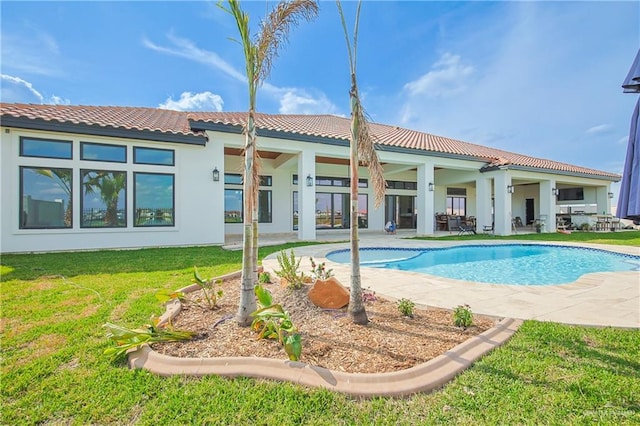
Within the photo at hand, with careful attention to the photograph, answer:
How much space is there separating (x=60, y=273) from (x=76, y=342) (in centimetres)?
447

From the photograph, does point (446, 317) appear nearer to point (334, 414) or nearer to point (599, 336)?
point (599, 336)

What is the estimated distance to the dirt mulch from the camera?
9.07 feet

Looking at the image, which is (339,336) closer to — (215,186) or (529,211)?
(215,186)

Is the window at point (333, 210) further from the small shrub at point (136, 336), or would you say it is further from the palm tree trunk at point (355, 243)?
the small shrub at point (136, 336)

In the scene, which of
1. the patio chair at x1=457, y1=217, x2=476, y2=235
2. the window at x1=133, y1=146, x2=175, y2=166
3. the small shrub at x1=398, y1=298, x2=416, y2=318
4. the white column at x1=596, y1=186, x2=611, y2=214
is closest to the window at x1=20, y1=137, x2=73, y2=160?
the window at x1=133, y1=146, x2=175, y2=166

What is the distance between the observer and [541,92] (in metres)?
13.3

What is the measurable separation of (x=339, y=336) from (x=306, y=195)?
31.4ft

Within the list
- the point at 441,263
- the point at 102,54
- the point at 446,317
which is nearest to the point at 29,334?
the point at 446,317

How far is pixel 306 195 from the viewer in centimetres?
1248

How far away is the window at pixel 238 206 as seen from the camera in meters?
15.2

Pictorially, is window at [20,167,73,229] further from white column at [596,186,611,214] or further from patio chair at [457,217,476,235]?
white column at [596,186,611,214]

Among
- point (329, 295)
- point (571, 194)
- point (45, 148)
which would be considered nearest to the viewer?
point (329, 295)

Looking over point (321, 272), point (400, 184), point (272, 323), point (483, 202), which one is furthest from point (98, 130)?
point (483, 202)

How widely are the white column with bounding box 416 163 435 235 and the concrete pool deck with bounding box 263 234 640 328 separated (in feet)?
30.7
